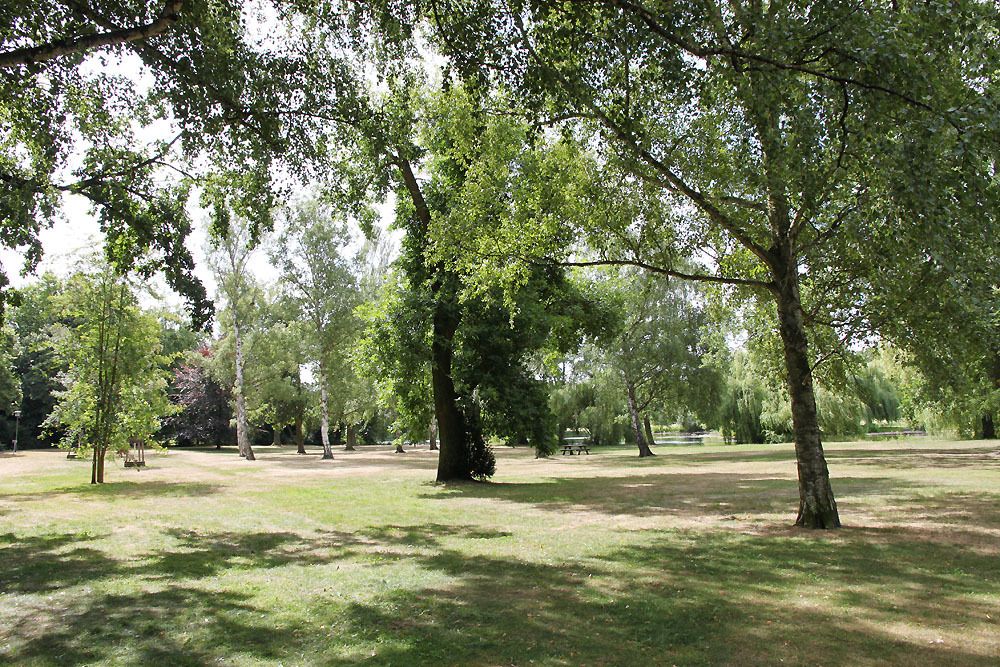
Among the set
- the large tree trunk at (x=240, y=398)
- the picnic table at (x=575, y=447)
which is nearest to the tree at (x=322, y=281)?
the large tree trunk at (x=240, y=398)

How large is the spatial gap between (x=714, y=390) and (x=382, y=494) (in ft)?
82.5

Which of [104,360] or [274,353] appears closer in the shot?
[104,360]

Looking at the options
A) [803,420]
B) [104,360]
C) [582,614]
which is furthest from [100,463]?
[803,420]

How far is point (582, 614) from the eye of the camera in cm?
544

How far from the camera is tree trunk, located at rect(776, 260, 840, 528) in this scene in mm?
9484

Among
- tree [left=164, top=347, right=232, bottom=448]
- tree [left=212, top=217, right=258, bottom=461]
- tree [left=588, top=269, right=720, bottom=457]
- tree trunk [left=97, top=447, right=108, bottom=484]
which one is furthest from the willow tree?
tree [left=164, top=347, right=232, bottom=448]

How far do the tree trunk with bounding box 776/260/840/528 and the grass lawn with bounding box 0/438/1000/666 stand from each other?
50 cm

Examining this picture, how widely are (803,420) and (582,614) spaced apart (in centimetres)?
585

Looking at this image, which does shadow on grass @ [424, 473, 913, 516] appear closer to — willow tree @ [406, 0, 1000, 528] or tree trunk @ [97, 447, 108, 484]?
willow tree @ [406, 0, 1000, 528]

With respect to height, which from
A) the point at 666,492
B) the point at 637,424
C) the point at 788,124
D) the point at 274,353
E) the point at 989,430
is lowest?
the point at 666,492

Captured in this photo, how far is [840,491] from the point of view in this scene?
14.3m

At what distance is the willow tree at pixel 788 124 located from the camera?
5137mm

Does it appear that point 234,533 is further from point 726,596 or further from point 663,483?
point 663,483

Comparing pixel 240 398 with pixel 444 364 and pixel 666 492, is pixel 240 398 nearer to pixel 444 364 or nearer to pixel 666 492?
pixel 444 364
